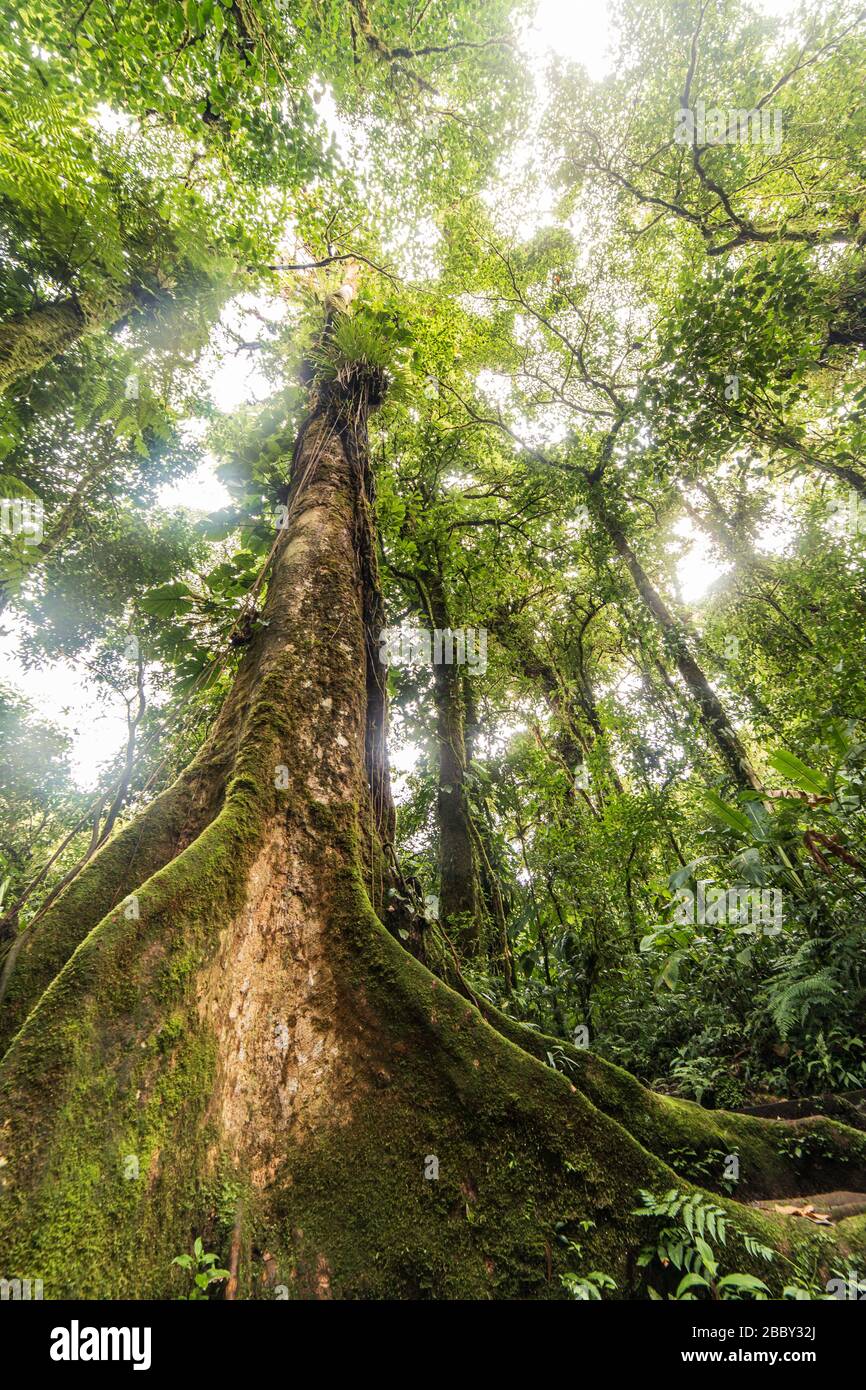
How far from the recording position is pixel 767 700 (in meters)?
9.74

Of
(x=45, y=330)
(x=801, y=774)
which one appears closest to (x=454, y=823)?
(x=801, y=774)

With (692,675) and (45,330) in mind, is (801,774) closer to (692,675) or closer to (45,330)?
(692,675)

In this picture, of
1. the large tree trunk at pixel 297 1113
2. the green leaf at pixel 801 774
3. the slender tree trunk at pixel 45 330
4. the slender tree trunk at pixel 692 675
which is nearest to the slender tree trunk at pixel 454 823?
the large tree trunk at pixel 297 1113

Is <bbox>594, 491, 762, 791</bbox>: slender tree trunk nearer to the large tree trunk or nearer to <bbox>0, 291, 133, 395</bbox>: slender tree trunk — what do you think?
the large tree trunk

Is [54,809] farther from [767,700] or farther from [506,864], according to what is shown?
[767,700]

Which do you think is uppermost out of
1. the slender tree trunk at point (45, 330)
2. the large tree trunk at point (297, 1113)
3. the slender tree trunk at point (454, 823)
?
the slender tree trunk at point (45, 330)

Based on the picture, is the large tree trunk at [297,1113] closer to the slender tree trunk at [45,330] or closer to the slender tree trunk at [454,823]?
the slender tree trunk at [454,823]

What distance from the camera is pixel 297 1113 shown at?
1.95 metres

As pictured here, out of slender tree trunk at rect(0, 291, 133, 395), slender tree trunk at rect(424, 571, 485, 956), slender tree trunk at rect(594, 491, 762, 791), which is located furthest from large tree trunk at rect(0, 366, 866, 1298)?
slender tree trunk at rect(594, 491, 762, 791)

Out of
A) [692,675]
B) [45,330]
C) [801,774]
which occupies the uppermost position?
[45,330]

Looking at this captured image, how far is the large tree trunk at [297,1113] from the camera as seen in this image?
4.60 feet

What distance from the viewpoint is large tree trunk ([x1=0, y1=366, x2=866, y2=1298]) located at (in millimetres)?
1401
